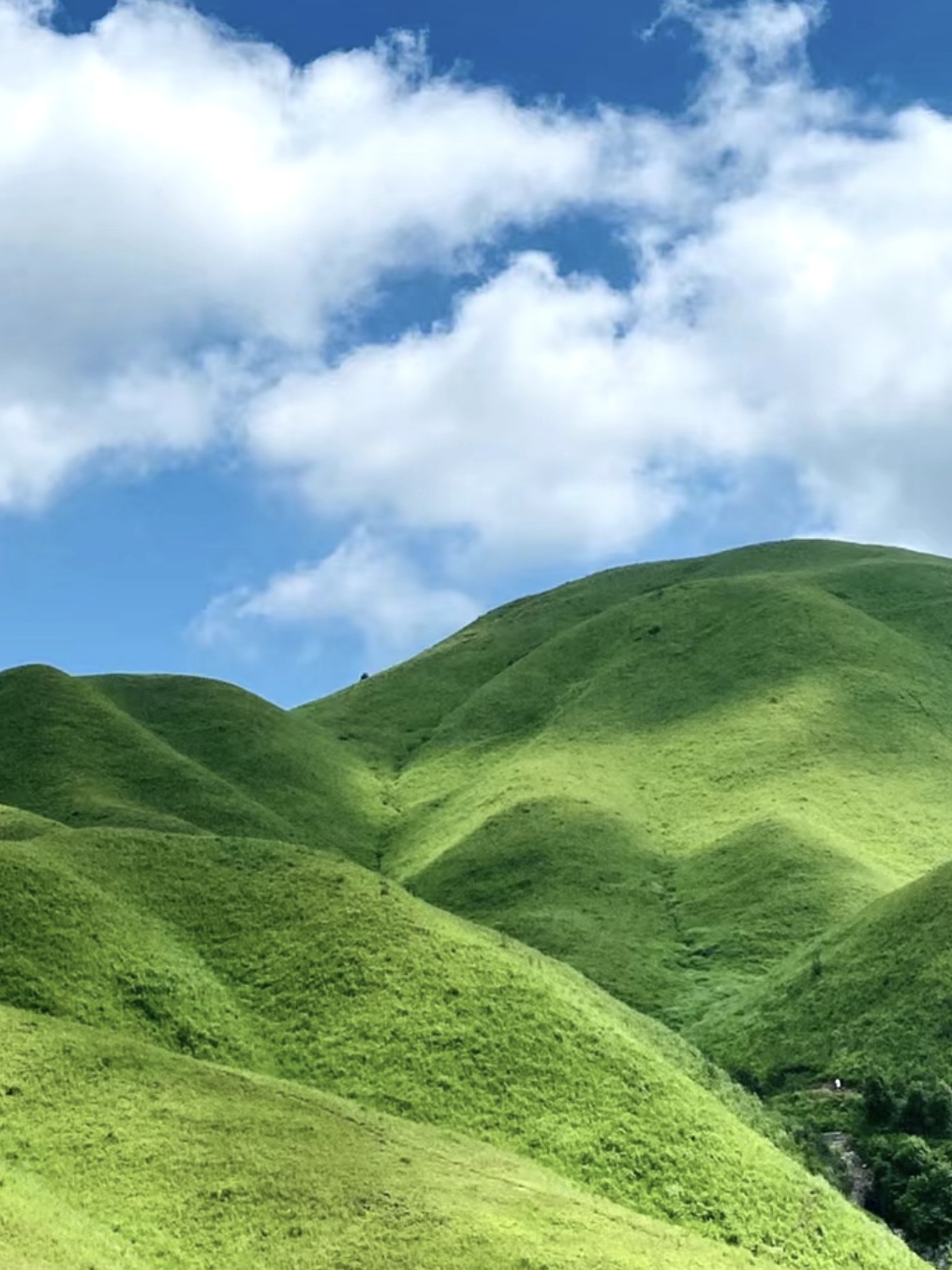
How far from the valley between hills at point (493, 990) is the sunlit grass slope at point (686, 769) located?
1.61ft

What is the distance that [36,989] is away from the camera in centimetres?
5869

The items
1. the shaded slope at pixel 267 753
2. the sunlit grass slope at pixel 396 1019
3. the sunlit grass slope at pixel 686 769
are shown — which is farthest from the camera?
the shaded slope at pixel 267 753

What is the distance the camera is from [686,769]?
13662 centimetres

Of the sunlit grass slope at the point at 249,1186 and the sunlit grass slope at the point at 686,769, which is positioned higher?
the sunlit grass slope at the point at 686,769

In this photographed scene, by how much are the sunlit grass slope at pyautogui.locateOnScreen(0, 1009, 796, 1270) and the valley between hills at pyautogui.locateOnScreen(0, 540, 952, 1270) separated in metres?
0.13

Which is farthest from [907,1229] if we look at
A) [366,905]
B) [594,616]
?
[594,616]

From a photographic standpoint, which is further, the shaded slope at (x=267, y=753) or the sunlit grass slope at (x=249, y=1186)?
the shaded slope at (x=267, y=753)

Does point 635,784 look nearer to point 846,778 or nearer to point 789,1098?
point 846,778

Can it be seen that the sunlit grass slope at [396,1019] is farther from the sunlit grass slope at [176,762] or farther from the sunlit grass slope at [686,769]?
the sunlit grass slope at [176,762]

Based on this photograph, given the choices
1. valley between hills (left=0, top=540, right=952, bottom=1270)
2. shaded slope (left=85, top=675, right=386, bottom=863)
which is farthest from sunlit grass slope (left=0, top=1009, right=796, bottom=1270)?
shaded slope (left=85, top=675, right=386, bottom=863)

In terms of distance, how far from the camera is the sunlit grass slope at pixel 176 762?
402ft

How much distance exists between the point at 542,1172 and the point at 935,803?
82.7m

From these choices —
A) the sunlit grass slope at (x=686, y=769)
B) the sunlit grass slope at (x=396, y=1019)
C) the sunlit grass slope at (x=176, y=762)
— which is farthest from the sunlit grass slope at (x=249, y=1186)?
the sunlit grass slope at (x=176, y=762)

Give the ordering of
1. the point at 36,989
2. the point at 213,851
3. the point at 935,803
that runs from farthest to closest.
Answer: the point at 935,803 < the point at 213,851 < the point at 36,989
